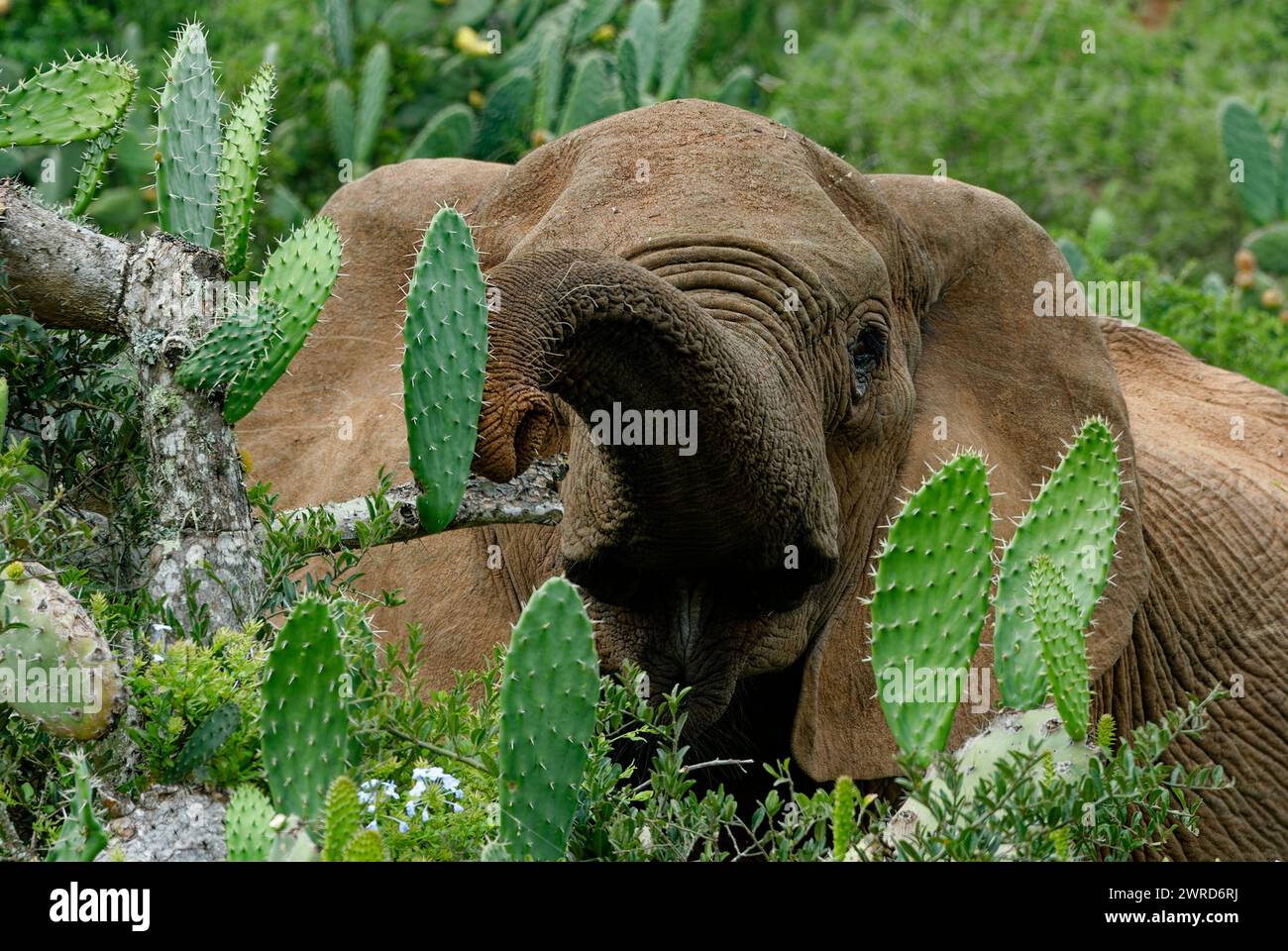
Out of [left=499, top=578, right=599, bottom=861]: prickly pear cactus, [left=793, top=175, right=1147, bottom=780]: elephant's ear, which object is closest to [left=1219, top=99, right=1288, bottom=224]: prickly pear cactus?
[left=793, top=175, right=1147, bottom=780]: elephant's ear

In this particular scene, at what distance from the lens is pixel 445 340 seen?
147 inches

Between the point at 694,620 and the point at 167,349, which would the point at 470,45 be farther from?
the point at 167,349

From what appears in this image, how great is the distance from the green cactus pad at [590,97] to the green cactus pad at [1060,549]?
6255 mm

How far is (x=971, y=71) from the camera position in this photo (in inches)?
516

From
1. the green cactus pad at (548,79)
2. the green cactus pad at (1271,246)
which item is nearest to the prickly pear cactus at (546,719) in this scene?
the green cactus pad at (548,79)

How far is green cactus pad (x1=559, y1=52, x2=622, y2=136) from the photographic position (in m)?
10.1

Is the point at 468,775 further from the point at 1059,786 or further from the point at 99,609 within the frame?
the point at 1059,786

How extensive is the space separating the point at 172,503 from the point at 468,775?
2.56ft

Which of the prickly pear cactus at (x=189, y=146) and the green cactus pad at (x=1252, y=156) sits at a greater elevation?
the green cactus pad at (x=1252, y=156)

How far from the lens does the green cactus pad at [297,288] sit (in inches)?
159

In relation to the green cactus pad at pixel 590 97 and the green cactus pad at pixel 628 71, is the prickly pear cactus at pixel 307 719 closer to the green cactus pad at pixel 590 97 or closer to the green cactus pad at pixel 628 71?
the green cactus pad at pixel 590 97

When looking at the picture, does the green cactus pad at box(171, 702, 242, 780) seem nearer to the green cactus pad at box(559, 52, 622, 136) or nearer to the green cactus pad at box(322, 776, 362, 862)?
the green cactus pad at box(322, 776, 362, 862)
